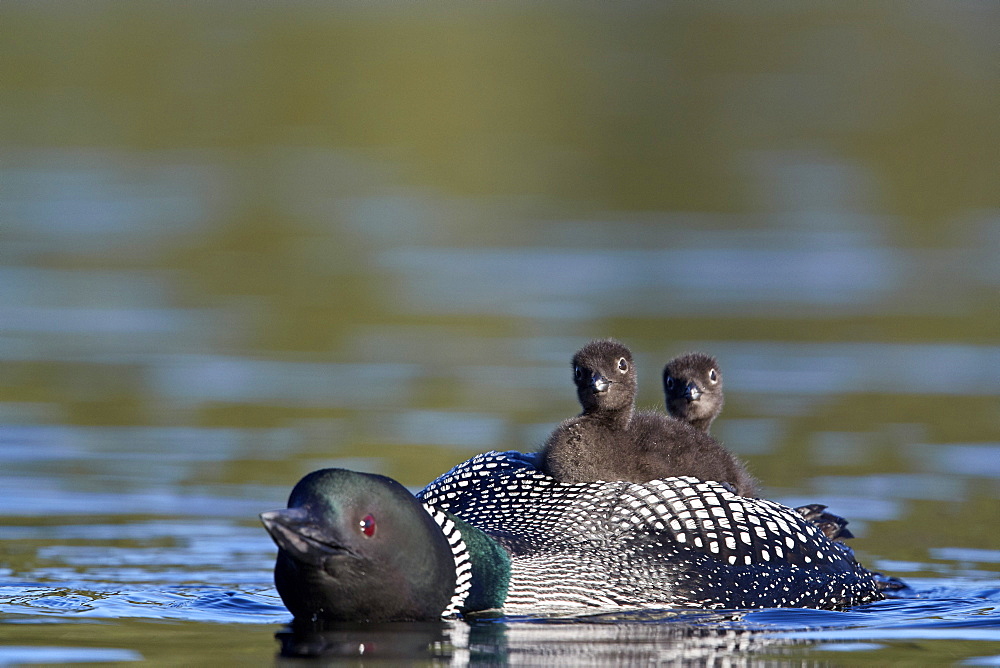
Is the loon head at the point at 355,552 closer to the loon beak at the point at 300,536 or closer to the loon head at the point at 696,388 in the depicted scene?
the loon beak at the point at 300,536

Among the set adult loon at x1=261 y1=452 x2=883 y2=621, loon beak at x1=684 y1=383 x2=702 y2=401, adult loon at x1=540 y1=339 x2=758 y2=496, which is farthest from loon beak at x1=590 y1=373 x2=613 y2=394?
loon beak at x1=684 y1=383 x2=702 y2=401

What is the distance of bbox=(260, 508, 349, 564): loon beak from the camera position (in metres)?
6.00

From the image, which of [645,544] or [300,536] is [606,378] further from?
[300,536]

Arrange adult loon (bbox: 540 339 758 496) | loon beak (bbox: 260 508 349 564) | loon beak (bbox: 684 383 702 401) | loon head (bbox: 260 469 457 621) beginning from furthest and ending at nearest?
loon beak (bbox: 684 383 702 401)
adult loon (bbox: 540 339 758 496)
loon head (bbox: 260 469 457 621)
loon beak (bbox: 260 508 349 564)

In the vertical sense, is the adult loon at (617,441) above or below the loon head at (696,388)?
below

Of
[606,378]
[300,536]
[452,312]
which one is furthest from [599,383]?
[452,312]

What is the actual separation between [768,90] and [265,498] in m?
23.6

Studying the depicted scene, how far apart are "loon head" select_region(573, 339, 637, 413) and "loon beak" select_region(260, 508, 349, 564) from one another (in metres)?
1.69

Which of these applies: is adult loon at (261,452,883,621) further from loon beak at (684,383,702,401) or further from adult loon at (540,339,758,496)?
loon beak at (684,383,702,401)

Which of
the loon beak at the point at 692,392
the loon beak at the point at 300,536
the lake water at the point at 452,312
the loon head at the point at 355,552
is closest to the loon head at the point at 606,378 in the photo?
the loon beak at the point at 692,392

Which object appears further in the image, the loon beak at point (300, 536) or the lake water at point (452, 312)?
the lake water at point (452, 312)

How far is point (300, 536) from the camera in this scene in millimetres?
6059

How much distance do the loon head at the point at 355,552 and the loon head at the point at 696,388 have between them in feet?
7.23

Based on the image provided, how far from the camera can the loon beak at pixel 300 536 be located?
19.7 feet
